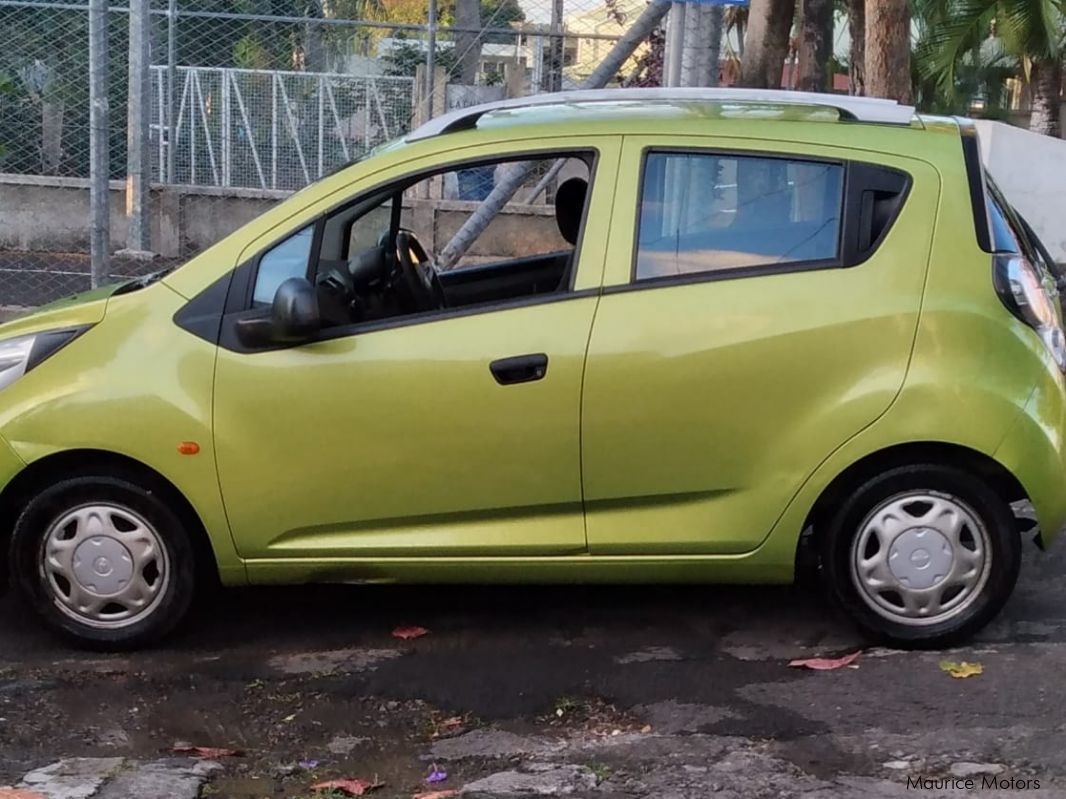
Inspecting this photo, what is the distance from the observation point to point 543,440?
4.45 metres

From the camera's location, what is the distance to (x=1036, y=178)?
15656 mm

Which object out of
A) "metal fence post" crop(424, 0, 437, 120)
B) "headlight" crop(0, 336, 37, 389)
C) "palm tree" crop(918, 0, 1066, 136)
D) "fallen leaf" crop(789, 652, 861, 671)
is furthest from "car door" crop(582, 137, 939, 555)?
"palm tree" crop(918, 0, 1066, 136)

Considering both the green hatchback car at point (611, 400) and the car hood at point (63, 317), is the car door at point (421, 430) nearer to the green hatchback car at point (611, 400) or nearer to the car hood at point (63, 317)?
the green hatchback car at point (611, 400)

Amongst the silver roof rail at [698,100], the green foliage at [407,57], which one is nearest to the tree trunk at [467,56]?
the green foliage at [407,57]

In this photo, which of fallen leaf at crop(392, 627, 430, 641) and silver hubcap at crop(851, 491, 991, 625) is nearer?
silver hubcap at crop(851, 491, 991, 625)

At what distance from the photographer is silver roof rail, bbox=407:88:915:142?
4.71 meters

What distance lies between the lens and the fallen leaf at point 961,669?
4457 mm

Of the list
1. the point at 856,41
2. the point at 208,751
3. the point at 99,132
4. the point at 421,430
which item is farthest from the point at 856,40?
the point at 208,751

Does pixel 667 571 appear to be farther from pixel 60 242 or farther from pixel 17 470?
pixel 60 242

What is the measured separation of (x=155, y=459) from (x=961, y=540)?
2.63 m

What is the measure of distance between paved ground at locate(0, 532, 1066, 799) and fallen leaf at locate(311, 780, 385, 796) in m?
0.05

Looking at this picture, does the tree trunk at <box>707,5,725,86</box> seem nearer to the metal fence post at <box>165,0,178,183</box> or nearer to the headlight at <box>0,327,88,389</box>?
the headlight at <box>0,327,88,389</box>

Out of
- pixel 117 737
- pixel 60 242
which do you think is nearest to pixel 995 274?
pixel 117 737

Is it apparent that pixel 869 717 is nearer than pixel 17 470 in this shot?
Yes
